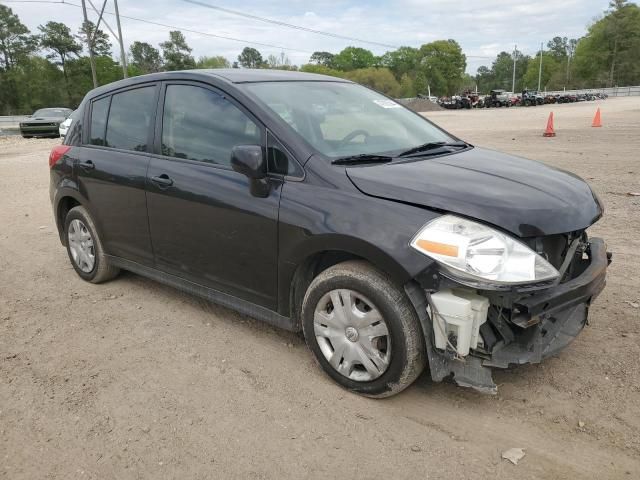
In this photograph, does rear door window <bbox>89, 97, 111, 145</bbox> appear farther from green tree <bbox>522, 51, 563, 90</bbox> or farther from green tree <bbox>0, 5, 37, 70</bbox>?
green tree <bbox>522, 51, 563, 90</bbox>

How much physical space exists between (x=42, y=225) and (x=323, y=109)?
541cm

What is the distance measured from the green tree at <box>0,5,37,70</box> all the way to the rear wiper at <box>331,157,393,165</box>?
256ft

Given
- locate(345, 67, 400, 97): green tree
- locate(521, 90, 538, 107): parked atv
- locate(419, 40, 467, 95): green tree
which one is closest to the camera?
locate(521, 90, 538, 107): parked atv

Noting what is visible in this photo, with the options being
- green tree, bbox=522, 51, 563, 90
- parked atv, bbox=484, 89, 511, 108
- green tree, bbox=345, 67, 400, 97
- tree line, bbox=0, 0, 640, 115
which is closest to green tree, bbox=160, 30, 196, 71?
tree line, bbox=0, 0, 640, 115

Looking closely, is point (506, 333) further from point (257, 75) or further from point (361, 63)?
point (361, 63)

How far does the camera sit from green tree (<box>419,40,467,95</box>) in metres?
107

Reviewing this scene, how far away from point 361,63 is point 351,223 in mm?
134418

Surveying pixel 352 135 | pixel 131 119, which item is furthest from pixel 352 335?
pixel 131 119

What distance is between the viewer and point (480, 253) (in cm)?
254

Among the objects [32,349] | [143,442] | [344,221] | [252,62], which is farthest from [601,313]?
[252,62]

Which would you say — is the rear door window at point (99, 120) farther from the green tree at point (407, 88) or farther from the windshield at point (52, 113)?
the green tree at point (407, 88)

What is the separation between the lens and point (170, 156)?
3.80 m

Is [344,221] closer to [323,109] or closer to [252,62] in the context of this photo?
[323,109]

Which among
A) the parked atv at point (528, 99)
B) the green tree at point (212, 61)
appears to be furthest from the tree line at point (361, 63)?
the parked atv at point (528, 99)
